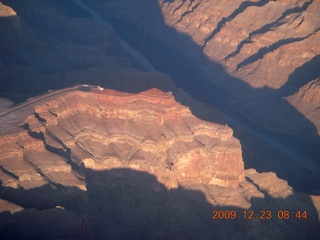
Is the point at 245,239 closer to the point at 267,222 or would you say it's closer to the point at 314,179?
the point at 267,222

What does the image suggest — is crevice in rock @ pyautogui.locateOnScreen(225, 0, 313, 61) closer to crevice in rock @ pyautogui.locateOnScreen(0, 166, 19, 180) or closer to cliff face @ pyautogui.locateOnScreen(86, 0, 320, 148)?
cliff face @ pyautogui.locateOnScreen(86, 0, 320, 148)

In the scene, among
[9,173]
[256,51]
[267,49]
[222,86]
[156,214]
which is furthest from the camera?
[256,51]

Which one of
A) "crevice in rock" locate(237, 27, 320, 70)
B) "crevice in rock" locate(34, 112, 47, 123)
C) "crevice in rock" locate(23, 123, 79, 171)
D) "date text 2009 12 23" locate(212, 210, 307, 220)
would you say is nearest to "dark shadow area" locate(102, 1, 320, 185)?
"crevice in rock" locate(237, 27, 320, 70)

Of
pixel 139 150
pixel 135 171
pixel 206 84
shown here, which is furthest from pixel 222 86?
pixel 135 171

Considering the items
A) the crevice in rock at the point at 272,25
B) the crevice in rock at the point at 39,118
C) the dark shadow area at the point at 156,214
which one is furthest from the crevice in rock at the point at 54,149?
the crevice in rock at the point at 272,25

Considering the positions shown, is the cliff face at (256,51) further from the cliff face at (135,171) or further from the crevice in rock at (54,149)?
the crevice in rock at (54,149)

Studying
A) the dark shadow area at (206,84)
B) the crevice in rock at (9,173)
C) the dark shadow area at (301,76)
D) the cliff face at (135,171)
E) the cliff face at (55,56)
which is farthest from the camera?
the dark shadow area at (301,76)

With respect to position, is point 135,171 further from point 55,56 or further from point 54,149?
point 55,56
